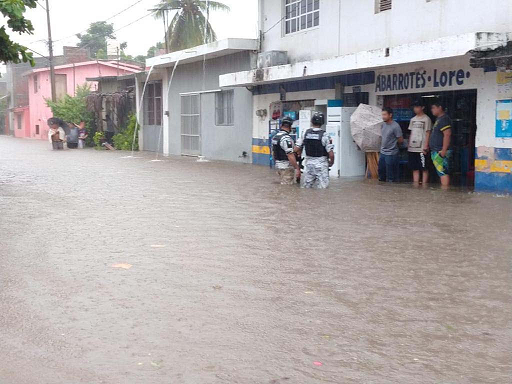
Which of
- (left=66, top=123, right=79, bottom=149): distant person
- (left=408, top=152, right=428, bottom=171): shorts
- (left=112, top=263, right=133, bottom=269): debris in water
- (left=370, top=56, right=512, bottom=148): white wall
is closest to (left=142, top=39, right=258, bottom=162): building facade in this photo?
(left=66, top=123, right=79, bottom=149): distant person

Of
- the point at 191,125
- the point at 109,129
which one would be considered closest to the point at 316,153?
the point at 191,125

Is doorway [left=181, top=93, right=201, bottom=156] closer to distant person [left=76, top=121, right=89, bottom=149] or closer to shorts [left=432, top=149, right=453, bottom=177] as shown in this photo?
distant person [left=76, top=121, right=89, bottom=149]

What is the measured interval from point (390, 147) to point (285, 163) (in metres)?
2.31

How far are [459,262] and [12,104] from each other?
6412cm

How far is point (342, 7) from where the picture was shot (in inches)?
629

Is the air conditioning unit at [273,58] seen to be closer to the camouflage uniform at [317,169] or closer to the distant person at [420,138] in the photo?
the distant person at [420,138]

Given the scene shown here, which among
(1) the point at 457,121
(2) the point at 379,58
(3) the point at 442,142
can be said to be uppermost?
(2) the point at 379,58

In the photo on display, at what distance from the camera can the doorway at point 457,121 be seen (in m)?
14.5

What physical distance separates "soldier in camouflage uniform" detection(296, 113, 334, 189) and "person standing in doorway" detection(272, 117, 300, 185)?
0.26 meters

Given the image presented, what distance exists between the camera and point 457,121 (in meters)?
14.9

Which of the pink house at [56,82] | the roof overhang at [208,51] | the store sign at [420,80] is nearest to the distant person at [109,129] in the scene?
the roof overhang at [208,51]

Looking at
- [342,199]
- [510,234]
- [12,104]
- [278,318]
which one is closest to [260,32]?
[342,199]

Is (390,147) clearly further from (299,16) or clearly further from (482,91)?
(299,16)

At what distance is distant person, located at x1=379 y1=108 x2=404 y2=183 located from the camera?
45.7ft
